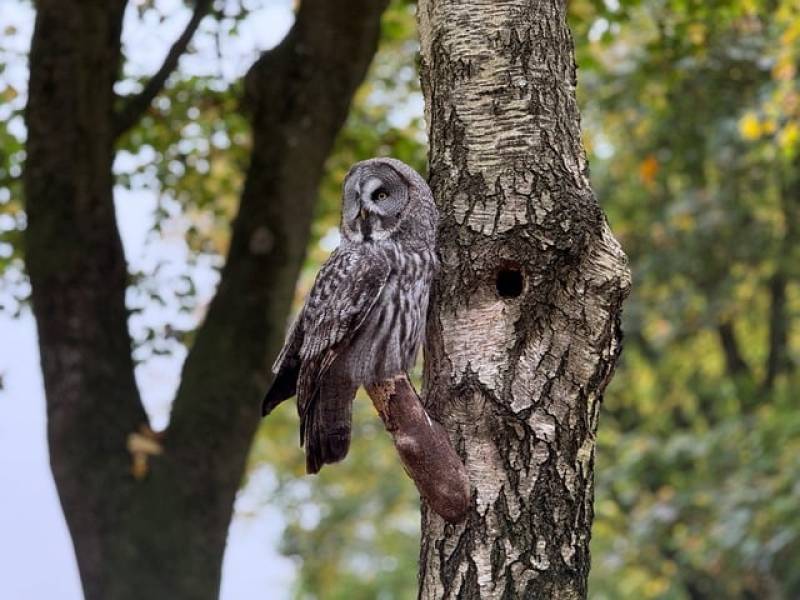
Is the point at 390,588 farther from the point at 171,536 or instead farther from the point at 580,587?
the point at 580,587

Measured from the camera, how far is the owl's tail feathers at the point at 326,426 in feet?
10.8

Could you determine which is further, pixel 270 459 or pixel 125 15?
pixel 270 459

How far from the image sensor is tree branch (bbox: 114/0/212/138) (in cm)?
596

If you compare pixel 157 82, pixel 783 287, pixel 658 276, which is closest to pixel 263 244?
pixel 157 82

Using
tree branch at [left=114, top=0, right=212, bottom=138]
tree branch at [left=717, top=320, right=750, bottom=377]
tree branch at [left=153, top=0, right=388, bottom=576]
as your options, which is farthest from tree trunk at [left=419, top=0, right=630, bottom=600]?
tree branch at [left=717, top=320, right=750, bottom=377]

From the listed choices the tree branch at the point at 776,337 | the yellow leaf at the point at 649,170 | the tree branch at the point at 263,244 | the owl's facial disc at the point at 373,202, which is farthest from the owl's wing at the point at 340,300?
the tree branch at the point at 776,337

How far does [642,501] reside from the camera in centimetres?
1285

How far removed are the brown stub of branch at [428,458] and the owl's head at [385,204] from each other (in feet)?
1.56

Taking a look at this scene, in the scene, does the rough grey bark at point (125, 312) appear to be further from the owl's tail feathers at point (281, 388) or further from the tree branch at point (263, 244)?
the owl's tail feathers at point (281, 388)

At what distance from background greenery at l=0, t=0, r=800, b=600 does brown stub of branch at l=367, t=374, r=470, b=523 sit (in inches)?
112

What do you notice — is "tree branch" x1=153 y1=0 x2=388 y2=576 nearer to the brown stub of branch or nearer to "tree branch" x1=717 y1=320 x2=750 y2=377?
the brown stub of branch

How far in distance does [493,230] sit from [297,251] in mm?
2400

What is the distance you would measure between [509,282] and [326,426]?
63cm

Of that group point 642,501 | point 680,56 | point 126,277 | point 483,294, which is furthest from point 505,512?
point 642,501
